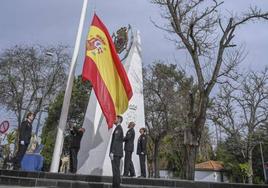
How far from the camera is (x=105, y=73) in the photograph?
14.9 metres

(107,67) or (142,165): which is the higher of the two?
(107,67)

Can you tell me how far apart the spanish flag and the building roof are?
124 ft

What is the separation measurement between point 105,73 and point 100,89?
2.95 ft

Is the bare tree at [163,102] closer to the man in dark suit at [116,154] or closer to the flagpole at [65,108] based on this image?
the flagpole at [65,108]

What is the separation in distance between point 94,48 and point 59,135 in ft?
12.5

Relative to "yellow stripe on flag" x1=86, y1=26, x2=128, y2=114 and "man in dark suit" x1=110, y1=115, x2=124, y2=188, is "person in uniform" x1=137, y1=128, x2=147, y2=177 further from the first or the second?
"man in dark suit" x1=110, y1=115, x2=124, y2=188

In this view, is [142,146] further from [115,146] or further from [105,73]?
[115,146]

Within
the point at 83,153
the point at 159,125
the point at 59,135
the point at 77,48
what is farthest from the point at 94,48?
the point at 159,125

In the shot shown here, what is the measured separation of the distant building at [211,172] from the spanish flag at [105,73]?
37505 mm

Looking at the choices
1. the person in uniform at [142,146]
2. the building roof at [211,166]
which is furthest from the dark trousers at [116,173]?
the building roof at [211,166]

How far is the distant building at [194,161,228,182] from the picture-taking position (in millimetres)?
49616

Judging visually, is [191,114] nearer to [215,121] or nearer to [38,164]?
[38,164]

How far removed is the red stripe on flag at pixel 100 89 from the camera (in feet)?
46.1

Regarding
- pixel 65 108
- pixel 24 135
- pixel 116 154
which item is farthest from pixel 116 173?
pixel 65 108
